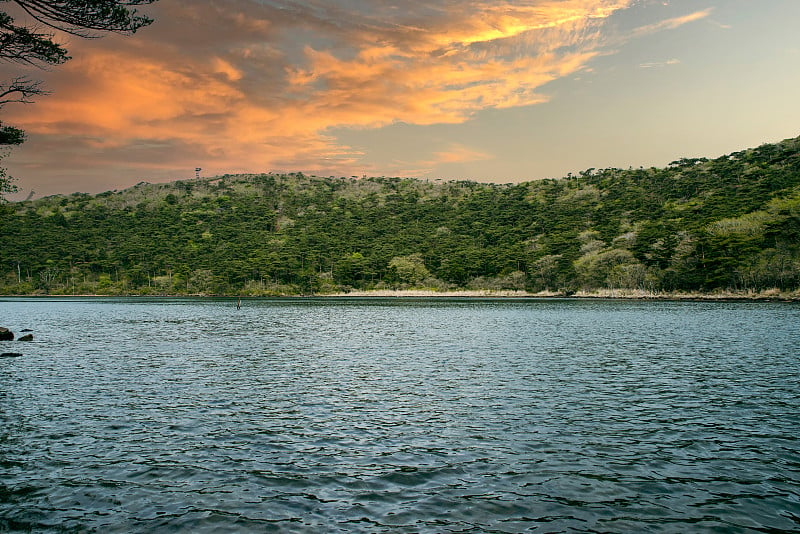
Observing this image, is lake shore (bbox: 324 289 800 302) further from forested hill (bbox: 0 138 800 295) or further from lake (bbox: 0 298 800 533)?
lake (bbox: 0 298 800 533)

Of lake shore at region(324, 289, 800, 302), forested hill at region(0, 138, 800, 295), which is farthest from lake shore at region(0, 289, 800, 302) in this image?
forested hill at region(0, 138, 800, 295)

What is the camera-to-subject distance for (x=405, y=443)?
16.4 metres

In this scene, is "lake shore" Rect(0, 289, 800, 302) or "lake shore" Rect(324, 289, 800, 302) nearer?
"lake shore" Rect(324, 289, 800, 302)

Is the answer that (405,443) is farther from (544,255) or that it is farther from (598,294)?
(544,255)

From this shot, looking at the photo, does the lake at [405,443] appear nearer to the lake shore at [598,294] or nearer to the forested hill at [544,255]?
the lake shore at [598,294]

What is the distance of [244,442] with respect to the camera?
655 inches

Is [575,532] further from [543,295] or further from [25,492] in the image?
[543,295]

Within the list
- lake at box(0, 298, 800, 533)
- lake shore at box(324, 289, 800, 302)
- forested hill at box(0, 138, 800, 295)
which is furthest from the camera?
forested hill at box(0, 138, 800, 295)

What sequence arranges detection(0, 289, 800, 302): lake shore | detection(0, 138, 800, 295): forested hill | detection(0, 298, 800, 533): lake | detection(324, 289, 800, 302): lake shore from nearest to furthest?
detection(0, 298, 800, 533): lake → detection(324, 289, 800, 302): lake shore → detection(0, 289, 800, 302): lake shore → detection(0, 138, 800, 295): forested hill

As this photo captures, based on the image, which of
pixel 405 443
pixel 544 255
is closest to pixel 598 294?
pixel 544 255

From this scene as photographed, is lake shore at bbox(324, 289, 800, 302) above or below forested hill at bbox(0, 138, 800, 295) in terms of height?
below

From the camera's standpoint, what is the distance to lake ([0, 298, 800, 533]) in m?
11.1

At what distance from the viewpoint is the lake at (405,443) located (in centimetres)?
1112

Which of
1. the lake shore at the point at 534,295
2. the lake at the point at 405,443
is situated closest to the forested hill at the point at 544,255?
the lake shore at the point at 534,295
